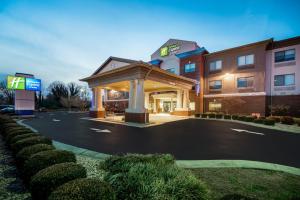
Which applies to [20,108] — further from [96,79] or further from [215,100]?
[215,100]

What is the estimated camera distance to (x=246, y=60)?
2439 centimetres

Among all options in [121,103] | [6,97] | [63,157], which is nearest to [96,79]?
[121,103]

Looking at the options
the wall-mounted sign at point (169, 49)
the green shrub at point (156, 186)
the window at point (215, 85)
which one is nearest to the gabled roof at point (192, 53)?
the wall-mounted sign at point (169, 49)

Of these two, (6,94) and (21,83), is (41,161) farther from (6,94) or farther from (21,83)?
(6,94)

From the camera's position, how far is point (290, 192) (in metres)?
3.60

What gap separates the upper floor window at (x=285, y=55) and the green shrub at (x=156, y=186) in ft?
87.5

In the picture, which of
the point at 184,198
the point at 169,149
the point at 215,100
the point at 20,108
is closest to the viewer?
the point at 184,198

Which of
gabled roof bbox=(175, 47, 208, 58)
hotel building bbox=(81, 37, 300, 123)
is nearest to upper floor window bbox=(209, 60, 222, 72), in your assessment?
hotel building bbox=(81, 37, 300, 123)

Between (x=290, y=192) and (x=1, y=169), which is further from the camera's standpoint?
(x=1, y=169)

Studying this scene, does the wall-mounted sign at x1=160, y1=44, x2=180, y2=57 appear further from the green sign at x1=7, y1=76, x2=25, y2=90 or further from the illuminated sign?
the green sign at x1=7, y1=76, x2=25, y2=90

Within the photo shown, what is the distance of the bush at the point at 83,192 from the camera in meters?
2.00

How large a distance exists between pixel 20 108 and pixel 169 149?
2529 centimetres

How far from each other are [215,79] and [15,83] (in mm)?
30100

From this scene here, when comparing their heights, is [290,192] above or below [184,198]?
below
